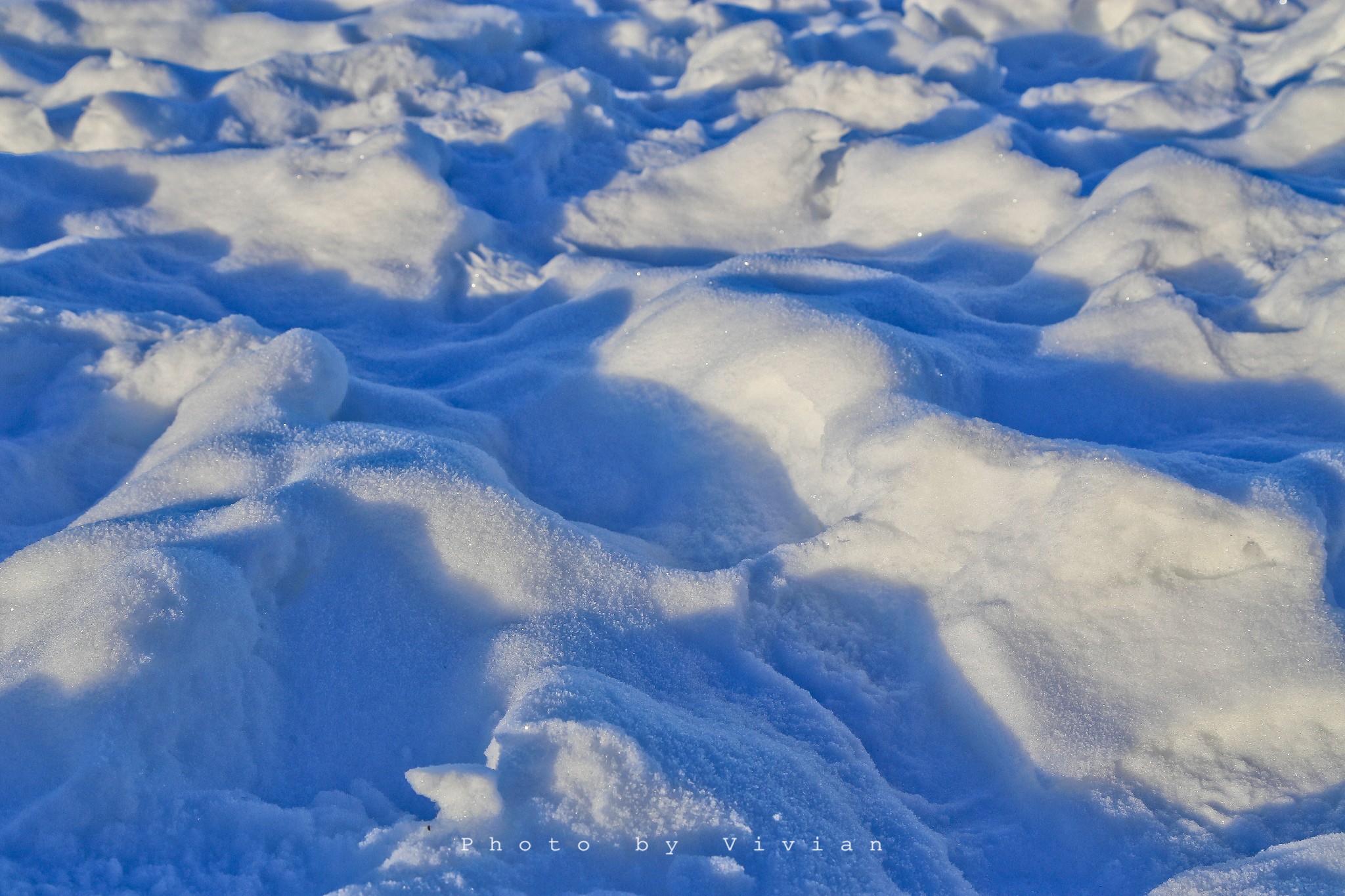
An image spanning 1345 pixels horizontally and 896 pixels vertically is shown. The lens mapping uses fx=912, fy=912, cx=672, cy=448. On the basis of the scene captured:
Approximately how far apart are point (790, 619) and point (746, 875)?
2.14 feet

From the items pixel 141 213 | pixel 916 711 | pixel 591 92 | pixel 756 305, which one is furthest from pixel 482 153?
pixel 916 711

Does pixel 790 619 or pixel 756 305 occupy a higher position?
pixel 756 305

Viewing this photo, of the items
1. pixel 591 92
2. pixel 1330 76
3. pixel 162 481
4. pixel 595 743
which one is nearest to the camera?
pixel 595 743

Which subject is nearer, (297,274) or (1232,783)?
(1232,783)

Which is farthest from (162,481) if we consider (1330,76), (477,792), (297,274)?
(1330,76)

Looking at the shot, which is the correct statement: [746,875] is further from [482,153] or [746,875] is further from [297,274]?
[482,153]

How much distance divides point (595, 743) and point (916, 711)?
0.72 metres

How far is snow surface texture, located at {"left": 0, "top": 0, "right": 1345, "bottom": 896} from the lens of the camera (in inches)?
60.1

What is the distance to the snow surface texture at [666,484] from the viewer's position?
5.01ft

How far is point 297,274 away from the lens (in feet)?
11.0

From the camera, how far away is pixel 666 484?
8.05 ft

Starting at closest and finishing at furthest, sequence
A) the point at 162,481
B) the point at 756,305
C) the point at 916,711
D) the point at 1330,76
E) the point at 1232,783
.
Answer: the point at 1232,783
the point at 916,711
the point at 162,481
the point at 756,305
the point at 1330,76

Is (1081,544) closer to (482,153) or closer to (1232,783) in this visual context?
(1232,783)

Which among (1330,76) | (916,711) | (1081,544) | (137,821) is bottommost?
(916,711)
